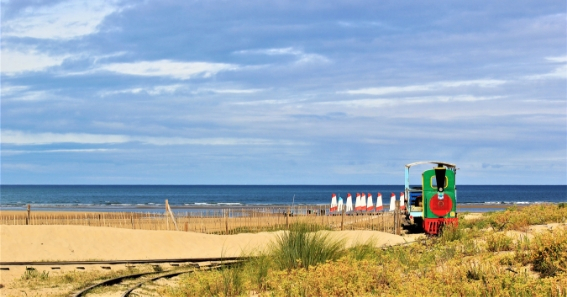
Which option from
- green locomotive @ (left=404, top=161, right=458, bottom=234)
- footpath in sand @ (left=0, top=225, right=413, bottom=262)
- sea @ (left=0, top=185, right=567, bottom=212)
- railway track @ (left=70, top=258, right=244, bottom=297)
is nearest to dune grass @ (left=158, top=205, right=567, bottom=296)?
railway track @ (left=70, top=258, right=244, bottom=297)

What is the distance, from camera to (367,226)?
24391mm

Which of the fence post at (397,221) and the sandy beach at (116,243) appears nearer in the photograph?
the sandy beach at (116,243)

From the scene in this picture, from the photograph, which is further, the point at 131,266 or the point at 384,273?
the point at 131,266

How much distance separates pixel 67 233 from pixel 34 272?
252 inches

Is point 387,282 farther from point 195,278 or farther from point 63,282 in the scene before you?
point 63,282

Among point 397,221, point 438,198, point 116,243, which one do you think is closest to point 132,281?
point 116,243

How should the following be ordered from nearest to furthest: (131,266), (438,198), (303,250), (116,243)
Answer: (303,250), (131,266), (438,198), (116,243)

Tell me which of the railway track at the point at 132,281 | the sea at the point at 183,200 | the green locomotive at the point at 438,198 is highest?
the green locomotive at the point at 438,198

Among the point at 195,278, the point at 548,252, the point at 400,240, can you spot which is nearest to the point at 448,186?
the point at 400,240

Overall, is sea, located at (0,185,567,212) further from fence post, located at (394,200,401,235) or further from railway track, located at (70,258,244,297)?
railway track, located at (70,258,244,297)

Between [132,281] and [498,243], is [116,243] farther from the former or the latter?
[498,243]

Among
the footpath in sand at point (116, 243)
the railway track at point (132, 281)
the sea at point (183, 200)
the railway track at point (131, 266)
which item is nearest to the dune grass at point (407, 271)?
the railway track at point (132, 281)

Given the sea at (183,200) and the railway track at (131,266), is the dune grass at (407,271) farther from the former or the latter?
the sea at (183,200)

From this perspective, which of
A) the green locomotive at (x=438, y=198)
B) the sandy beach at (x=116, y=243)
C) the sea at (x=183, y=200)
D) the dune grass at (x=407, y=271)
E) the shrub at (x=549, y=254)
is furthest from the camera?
the sea at (x=183, y=200)
